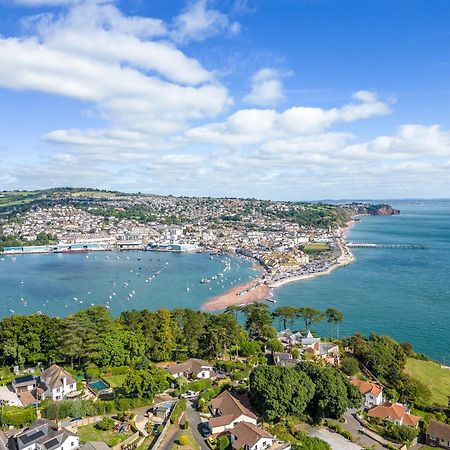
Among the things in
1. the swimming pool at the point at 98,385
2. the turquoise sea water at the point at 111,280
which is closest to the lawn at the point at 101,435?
the swimming pool at the point at 98,385

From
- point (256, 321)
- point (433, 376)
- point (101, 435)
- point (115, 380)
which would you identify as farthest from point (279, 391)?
point (433, 376)

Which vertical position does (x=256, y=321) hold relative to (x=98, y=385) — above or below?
above

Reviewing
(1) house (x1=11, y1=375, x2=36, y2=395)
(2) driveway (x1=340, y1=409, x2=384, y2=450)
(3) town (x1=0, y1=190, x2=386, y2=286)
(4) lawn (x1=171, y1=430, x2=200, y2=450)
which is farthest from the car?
(3) town (x1=0, y1=190, x2=386, y2=286)

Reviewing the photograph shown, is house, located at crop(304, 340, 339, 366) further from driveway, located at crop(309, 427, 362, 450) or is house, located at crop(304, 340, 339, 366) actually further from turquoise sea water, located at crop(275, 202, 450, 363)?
turquoise sea water, located at crop(275, 202, 450, 363)

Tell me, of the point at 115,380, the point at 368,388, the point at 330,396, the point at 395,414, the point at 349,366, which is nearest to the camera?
the point at 330,396

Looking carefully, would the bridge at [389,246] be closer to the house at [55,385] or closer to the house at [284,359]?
the house at [284,359]

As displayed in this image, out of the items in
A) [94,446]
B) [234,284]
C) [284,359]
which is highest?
[94,446]

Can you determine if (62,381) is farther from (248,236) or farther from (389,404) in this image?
(248,236)

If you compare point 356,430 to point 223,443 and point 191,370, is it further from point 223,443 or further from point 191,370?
point 191,370
